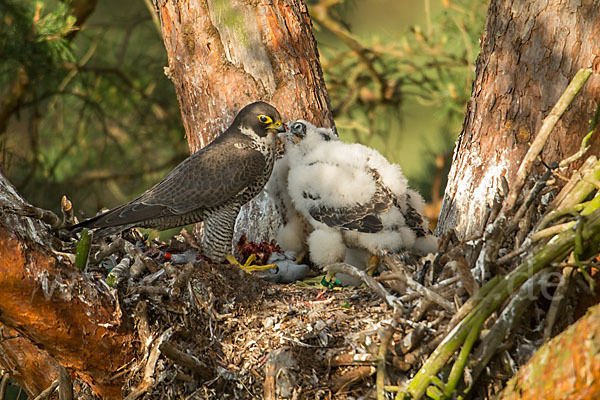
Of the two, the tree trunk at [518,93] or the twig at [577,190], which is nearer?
the twig at [577,190]

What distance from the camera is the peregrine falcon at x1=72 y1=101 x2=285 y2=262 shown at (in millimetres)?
3609

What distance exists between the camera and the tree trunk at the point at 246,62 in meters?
4.09

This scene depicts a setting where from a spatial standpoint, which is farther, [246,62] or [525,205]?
[246,62]

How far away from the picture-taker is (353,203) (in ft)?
11.7

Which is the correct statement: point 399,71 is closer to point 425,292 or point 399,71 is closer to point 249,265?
point 249,265

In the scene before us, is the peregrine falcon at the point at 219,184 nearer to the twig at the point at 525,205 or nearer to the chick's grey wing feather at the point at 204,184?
the chick's grey wing feather at the point at 204,184

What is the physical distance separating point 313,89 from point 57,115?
3540 mm

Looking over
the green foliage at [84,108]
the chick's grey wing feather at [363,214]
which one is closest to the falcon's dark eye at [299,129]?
the chick's grey wing feather at [363,214]

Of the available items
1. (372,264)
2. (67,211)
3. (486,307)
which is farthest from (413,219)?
(67,211)

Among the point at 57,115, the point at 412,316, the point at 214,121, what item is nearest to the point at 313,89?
the point at 214,121

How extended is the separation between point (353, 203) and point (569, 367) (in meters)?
1.84

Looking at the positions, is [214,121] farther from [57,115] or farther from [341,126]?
[57,115]

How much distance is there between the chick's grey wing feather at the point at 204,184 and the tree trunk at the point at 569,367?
1996 mm

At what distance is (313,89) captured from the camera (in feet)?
13.7
